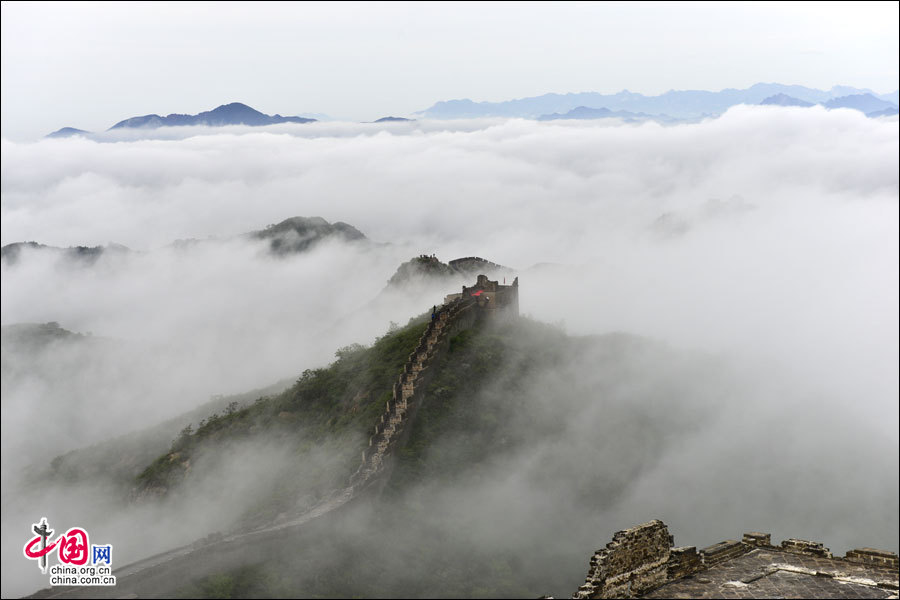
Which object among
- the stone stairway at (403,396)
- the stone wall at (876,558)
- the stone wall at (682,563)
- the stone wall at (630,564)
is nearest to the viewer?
the stone wall at (630,564)

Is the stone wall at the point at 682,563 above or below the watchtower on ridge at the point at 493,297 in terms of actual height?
below

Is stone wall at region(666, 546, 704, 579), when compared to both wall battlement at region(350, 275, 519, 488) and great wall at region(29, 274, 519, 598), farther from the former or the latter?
wall battlement at region(350, 275, 519, 488)

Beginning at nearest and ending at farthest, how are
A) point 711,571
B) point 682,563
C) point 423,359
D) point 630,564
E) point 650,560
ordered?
point 630,564
point 650,560
point 682,563
point 711,571
point 423,359

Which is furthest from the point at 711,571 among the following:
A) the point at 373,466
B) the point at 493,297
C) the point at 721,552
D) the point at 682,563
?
the point at 493,297

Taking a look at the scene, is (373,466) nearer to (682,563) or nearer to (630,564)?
(682,563)

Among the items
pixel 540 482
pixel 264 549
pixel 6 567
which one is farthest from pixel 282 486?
pixel 6 567

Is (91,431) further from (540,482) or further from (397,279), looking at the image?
(540,482)

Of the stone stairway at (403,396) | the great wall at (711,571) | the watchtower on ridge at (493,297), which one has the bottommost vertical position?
the great wall at (711,571)

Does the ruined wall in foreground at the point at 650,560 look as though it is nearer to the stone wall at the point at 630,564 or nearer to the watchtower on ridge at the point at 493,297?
the stone wall at the point at 630,564

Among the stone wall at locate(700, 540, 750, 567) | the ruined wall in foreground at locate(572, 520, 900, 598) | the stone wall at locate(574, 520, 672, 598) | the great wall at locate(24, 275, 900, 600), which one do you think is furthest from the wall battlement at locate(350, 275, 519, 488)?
the stone wall at locate(574, 520, 672, 598)

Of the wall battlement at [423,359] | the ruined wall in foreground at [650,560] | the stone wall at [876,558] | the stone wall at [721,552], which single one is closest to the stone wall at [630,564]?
the ruined wall in foreground at [650,560]
